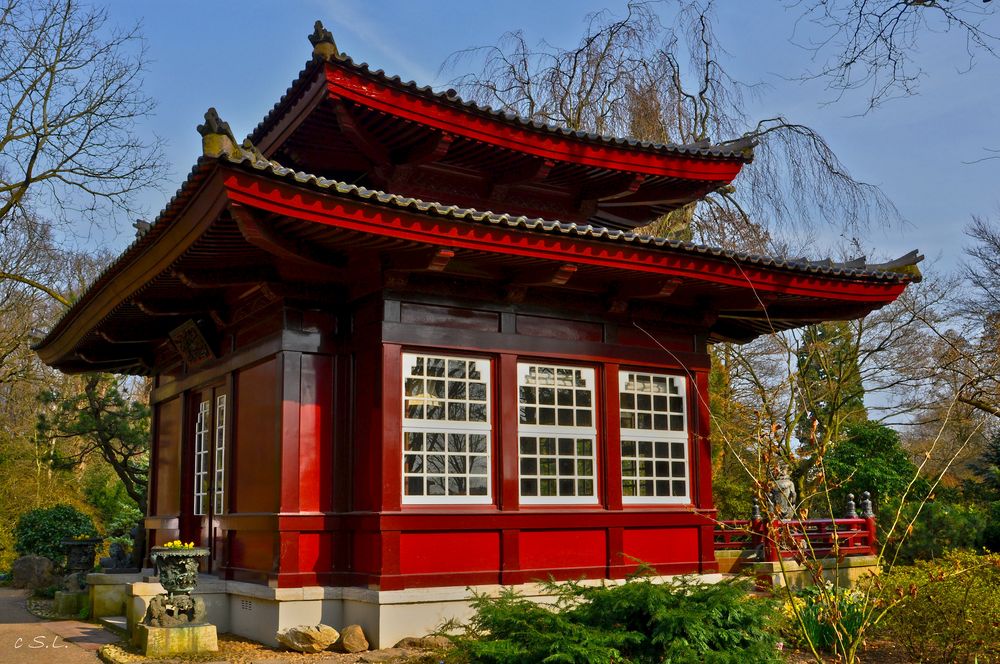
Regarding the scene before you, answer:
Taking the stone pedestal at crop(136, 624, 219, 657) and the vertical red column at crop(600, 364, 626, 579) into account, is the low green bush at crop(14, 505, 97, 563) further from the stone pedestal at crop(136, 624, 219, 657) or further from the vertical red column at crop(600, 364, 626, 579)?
the vertical red column at crop(600, 364, 626, 579)

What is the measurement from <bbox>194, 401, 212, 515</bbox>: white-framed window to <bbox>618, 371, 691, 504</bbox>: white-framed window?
4.45m

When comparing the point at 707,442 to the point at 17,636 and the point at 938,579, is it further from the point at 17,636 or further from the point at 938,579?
the point at 17,636

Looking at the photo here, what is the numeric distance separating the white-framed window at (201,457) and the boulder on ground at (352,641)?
10.3 ft

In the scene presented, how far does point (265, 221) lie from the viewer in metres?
7.07

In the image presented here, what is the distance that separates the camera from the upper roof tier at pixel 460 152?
8656mm

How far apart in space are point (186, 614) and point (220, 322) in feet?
10.2

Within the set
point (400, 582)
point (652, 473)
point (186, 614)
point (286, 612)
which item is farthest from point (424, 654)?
point (652, 473)

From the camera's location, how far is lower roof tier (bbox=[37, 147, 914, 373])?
6.96 m

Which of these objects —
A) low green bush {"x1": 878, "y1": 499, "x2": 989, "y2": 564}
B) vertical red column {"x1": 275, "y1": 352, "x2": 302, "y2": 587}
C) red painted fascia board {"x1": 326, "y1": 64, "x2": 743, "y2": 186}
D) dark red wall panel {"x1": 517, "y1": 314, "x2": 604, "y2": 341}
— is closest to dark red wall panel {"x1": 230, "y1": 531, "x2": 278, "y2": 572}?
vertical red column {"x1": 275, "y1": 352, "x2": 302, "y2": 587}

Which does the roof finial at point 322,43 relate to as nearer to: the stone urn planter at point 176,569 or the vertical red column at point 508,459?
the vertical red column at point 508,459

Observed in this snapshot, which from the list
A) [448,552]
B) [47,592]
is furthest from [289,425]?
[47,592]

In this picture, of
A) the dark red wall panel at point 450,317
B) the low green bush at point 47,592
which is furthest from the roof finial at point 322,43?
the low green bush at point 47,592

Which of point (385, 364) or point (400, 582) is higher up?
point (385, 364)

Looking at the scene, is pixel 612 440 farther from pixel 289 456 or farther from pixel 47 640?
pixel 47 640
